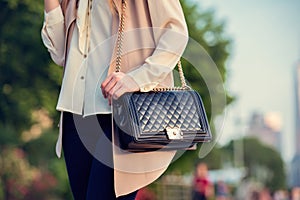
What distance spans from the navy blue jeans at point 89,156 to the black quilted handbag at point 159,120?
8cm

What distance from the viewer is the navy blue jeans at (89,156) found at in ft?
7.55

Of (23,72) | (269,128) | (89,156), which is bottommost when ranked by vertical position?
(269,128)

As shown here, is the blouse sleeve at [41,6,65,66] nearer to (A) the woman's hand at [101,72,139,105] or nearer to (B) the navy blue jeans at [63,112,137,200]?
(B) the navy blue jeans at [63,112,137,200]

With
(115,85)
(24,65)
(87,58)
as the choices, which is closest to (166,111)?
(115,85)

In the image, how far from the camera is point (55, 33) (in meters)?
2.54

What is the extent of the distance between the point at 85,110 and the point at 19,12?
10358 mm

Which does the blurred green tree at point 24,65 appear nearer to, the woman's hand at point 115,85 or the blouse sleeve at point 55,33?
the blouse sleeve at point 55,33

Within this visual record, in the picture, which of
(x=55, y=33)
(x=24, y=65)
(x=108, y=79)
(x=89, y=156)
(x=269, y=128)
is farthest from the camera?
(x=269, y=128)

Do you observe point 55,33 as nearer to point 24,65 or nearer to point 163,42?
point 163,42

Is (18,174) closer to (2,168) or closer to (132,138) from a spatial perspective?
(2,168)

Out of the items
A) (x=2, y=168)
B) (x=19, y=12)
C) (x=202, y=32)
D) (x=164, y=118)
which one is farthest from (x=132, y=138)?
(x=202, y=32)

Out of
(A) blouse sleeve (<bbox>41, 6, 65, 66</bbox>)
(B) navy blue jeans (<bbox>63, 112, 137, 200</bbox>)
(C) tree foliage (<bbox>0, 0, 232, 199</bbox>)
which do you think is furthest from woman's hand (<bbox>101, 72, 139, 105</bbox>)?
(C) tree foliage (<bbox>0, 0, 232, 199</bbox>)

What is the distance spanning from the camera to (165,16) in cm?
231

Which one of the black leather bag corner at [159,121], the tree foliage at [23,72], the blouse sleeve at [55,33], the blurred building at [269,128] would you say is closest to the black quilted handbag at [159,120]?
the black leather bag corner at [159,121]
